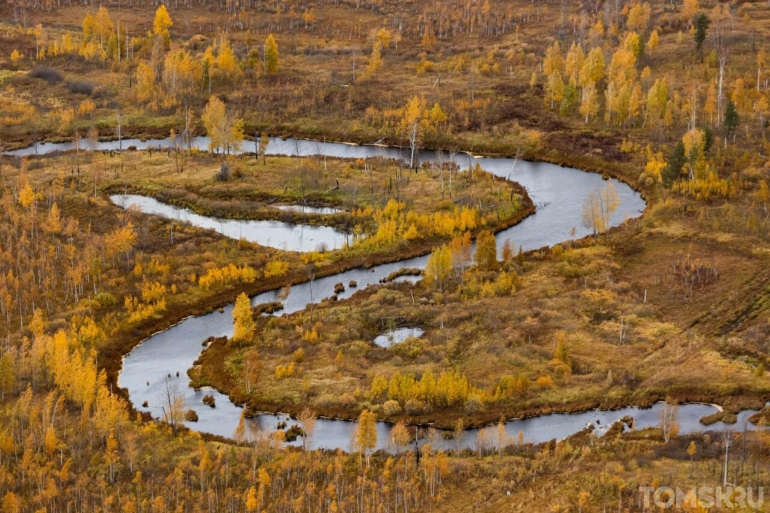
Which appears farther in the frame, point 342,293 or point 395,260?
point 395,260

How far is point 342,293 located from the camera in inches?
3890

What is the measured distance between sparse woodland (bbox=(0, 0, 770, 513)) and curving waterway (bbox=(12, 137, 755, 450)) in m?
1.15

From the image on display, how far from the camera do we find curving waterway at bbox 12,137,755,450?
75925 mm

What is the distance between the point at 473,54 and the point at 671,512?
391ft

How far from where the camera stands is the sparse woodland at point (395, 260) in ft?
224

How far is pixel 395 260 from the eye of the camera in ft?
347

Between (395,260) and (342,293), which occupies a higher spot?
(395,260)

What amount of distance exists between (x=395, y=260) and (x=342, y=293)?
29.5 ft

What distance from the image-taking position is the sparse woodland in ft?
224

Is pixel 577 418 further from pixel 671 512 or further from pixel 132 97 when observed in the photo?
pixel 132 97

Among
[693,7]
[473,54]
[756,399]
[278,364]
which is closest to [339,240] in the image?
[278,364]

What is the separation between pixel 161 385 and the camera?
272 feet

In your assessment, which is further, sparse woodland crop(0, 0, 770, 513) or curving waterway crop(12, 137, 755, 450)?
curving waterway crop(12, 137, 755, 450)

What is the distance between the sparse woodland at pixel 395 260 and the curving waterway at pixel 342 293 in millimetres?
1147
